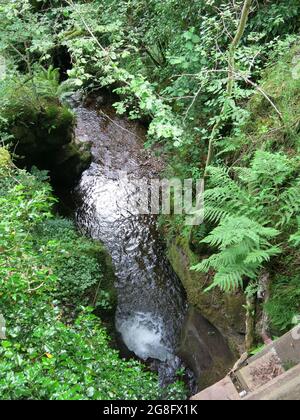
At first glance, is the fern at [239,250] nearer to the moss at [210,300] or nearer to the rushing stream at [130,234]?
the moss at [210,300]

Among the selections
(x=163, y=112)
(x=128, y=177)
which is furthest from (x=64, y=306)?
(x=128, y=177)

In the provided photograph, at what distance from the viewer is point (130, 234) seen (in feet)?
30.1

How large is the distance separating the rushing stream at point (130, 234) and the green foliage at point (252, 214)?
3.08 meters

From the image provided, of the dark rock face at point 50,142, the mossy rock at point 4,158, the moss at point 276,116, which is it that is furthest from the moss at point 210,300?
the dark rock face at point 50,142

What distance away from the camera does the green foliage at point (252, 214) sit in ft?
13.5

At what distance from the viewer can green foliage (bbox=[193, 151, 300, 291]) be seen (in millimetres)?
4122

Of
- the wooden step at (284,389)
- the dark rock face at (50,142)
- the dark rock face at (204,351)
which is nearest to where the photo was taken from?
the wooden step at (284,389)

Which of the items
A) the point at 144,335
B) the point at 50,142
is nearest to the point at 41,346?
the point at 144,335

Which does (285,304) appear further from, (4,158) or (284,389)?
(4,158)

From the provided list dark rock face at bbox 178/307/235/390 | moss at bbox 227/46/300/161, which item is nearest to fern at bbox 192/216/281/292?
moss at bbox 227/46/300/161

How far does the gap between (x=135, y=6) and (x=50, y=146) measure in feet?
12.4

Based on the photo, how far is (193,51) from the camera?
636 centimetres

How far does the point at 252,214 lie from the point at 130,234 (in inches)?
191
